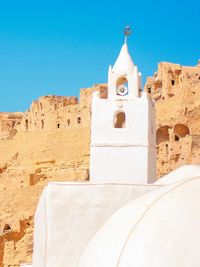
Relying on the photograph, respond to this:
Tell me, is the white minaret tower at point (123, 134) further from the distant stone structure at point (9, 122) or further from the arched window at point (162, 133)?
the distant stone structure at point (9, 122)

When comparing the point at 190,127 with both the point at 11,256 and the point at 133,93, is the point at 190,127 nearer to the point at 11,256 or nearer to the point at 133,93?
the point at 11,256

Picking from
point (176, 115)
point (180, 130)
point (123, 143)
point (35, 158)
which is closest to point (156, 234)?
point (123, 143)

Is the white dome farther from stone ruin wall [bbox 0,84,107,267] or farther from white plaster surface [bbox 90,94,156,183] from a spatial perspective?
stone ruin wall [bbox 0,84,107,267]

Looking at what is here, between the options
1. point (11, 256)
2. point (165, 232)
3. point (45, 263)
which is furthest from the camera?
point (11, 256)

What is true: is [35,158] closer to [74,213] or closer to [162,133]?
[162,133]

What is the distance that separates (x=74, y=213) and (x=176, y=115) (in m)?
21.4

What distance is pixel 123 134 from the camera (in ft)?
53.2

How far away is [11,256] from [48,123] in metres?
26.6

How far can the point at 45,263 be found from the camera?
1263cm

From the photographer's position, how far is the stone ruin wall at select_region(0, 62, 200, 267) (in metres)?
26.7

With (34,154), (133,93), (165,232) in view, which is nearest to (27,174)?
(34,154)

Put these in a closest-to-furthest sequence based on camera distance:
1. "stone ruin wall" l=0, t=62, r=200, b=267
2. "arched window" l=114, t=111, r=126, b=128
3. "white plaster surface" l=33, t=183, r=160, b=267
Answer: "white plaster surface" l=33, t=183, r=160, b=267, "arched window" l=114, t=111, r=126, b=128, "stone ruin wall" l=0, t=62, r=200, b=267

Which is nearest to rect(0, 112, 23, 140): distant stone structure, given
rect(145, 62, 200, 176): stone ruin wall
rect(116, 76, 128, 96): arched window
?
rect(145, 62, 200, 176): stone ruin wall

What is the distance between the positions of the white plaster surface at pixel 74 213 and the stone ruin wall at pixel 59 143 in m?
9.23
